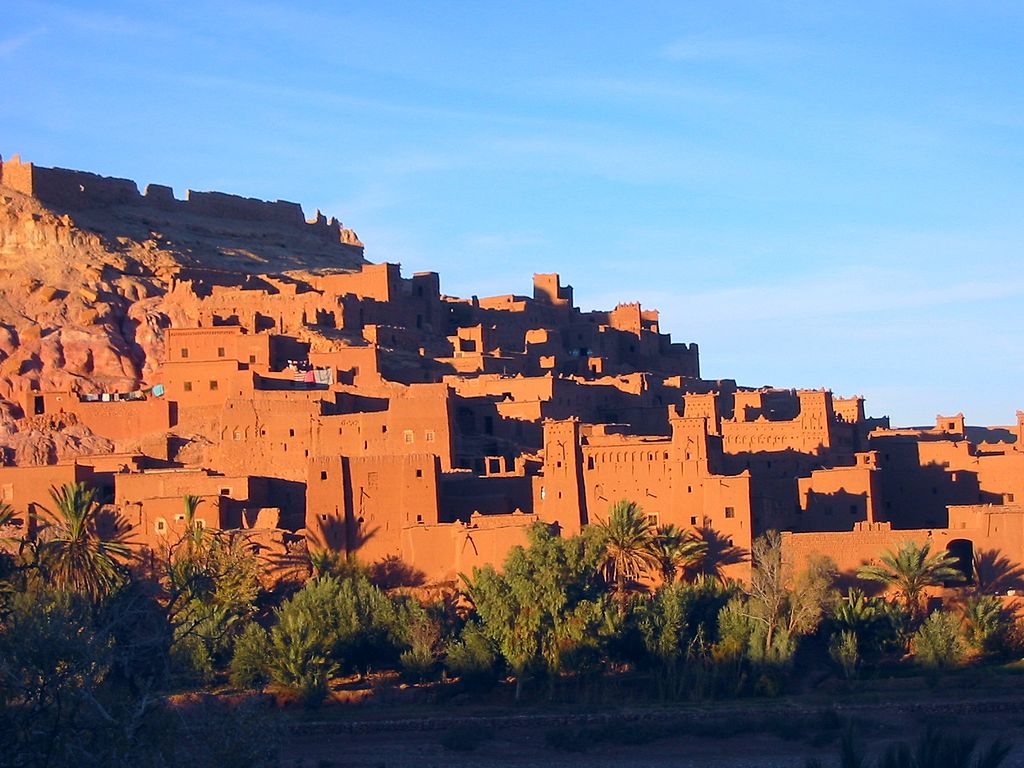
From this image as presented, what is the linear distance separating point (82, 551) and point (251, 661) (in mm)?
4857

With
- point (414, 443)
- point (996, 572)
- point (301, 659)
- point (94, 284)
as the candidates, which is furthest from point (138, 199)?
point (996, 572)

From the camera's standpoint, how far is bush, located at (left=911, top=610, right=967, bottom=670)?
37656 mm

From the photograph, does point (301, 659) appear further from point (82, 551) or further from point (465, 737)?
point (82, 551)

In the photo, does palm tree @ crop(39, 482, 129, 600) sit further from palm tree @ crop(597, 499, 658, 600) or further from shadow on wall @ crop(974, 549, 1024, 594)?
shadow on wall @ crop(974, 549, 1024, 594)

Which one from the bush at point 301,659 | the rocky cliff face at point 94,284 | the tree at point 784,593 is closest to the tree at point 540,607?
the tree at point 784,593

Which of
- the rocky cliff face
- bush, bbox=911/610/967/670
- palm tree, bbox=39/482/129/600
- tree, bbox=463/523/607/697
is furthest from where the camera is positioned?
the rocky cliff face

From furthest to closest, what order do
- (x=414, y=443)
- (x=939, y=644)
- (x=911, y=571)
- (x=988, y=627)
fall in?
(x=414, y=443) < (x=911, y=571) < (x=988, y=627) < (x=939, y=644)

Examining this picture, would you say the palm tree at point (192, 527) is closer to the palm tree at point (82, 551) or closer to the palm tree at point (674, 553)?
the palm tree at point (82, 551)

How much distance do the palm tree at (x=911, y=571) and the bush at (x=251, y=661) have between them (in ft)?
42.6

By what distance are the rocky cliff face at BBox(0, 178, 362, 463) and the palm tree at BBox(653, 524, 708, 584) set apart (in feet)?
52.4

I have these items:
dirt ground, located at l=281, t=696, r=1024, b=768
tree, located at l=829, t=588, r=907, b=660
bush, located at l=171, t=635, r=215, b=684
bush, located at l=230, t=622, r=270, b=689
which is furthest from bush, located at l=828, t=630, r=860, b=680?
bush, located at l=171, t=635, r=215, b=684

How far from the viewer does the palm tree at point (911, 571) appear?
127 ft

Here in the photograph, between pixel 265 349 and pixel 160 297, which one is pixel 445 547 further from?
pixel 160 297

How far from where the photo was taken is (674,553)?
3947 centimetres
